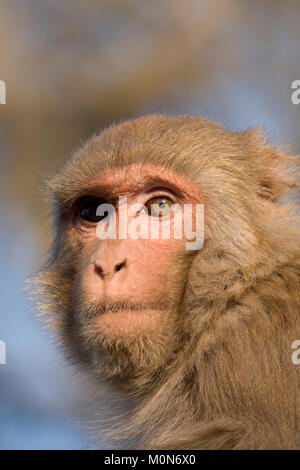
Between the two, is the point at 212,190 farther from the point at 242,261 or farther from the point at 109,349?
the point at 109,349

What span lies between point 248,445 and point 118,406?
1.71 m

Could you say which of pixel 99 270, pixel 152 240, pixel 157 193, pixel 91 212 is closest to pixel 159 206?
pixel 157 193

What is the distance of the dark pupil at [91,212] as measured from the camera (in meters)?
5.45

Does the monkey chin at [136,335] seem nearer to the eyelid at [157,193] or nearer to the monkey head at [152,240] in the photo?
the monkey head at [152,240]

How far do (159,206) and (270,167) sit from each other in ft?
2.62

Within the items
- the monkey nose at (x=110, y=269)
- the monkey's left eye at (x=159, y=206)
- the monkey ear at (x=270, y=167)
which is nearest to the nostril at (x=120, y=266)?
the monkey nose at (x=110, y=269)

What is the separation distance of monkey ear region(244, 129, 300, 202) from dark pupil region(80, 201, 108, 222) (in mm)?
1032

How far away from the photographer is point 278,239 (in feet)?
15.8

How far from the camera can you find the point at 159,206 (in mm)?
5152

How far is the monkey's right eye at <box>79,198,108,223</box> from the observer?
17.9 ft

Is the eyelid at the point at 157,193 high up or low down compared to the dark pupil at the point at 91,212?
down

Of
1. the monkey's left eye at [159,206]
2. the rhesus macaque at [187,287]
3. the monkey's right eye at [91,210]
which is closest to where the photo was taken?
the rhesus macaque at [187,287]

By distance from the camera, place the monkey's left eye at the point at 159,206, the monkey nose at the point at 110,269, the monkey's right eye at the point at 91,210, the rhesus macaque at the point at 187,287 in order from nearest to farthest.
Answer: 1. the rhesus macaque at the point at 187,287
2. the monkey nose at the point at 110,269
3. the monkey's left eye at the point at 159,206
4. the monkey's right eye at the point at 91,210

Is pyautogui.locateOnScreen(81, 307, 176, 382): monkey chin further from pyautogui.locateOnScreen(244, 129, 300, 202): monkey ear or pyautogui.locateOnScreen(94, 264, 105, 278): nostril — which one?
pyautogui.locateOnScreen(244, 129, 300, 202): monkey ear
